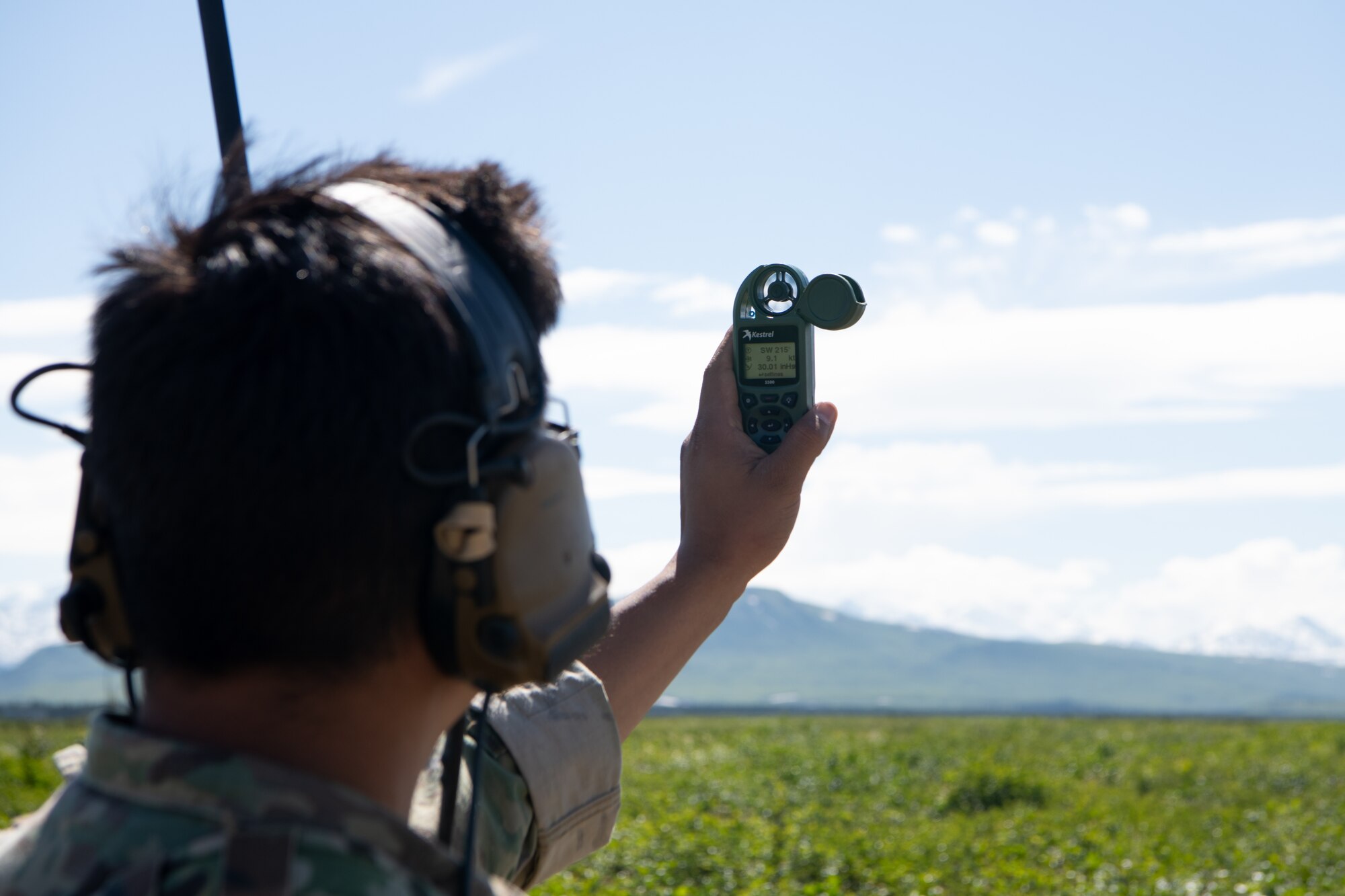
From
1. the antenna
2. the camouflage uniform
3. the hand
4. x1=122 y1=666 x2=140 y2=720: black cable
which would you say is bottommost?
the camouflage uniform

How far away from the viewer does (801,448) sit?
2203 mm

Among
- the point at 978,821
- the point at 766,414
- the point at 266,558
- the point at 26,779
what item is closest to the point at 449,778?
the point at 266,558

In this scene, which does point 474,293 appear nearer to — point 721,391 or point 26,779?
point 721,391

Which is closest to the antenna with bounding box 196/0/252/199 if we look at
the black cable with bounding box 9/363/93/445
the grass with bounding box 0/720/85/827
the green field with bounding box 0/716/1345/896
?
the black cable with bounding box 9/363/93/445

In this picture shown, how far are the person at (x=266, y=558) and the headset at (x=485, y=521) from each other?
22 mm

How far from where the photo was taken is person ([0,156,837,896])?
48.2 inches

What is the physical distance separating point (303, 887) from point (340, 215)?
673mm

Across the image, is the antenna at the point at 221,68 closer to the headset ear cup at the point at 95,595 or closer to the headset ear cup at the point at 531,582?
the headset ear cup at the point at 95,595

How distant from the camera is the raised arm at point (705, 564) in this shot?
226 centimetres

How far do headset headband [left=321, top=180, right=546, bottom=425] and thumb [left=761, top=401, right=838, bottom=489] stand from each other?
0.81m

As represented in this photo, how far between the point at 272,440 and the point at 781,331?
4.48ft

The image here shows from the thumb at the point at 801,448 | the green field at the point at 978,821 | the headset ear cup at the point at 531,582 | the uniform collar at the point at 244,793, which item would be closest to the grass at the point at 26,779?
the green field at the point at 978,821

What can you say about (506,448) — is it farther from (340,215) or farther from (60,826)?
(60,826)

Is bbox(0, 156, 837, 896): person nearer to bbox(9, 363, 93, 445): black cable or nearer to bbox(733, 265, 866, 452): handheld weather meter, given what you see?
bbox(9, 363, 93, 445): black cable
